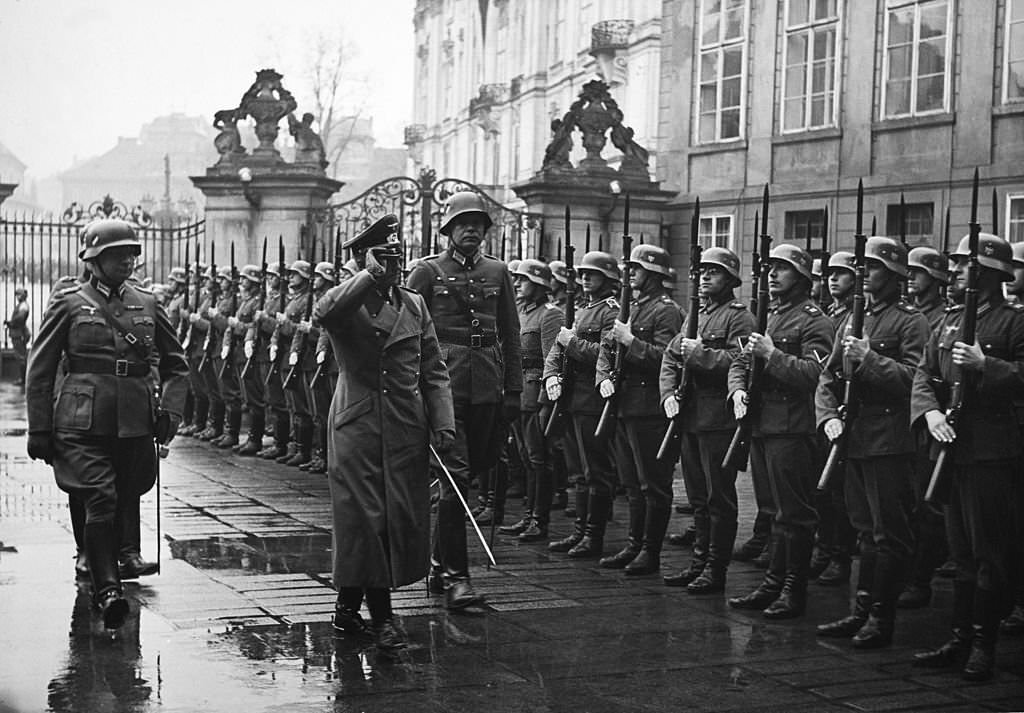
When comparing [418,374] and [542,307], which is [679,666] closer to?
[418,374]

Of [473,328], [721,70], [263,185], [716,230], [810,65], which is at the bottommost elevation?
[473,328]

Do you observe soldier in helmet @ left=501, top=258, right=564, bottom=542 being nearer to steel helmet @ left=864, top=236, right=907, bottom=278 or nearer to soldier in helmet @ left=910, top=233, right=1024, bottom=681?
steel helmet @ left=864, top=236, right=907, bottom=278

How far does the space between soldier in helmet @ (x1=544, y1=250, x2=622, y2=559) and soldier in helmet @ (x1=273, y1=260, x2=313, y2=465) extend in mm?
4954

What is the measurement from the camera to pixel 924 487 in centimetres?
907

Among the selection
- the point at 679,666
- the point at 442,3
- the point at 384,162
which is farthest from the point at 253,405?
the point at 384,162

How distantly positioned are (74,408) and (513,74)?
151 feet

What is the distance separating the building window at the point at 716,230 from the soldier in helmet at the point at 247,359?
8980 mm

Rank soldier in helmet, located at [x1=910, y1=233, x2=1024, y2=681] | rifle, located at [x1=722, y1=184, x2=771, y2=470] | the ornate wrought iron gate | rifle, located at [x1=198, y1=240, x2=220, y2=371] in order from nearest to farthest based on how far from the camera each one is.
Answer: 1. soldier in helmet, located at [x1=910, y1=233, x2=1024, y2=681]
2. rifle, located at [x1=722, y1=184, x2=771, y2=470]
3. rifle, located at [x1=198, y1=240, x2=220, y2=371]
4. the ornate wrought iron gate

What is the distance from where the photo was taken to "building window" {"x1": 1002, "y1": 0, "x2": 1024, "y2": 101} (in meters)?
18.4

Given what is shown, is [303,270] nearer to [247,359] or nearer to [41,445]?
[247,359]

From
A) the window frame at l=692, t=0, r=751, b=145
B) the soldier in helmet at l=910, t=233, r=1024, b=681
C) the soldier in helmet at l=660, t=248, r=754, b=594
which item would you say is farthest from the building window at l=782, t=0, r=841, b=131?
the soldier in helmet at l=910, t=233, r=1024, b=681

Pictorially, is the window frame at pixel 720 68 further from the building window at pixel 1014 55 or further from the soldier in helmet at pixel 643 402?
the soldier in helmet at pixel 643 402

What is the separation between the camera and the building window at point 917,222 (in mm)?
20000

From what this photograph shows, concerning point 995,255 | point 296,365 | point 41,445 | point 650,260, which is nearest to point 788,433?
point 995,255
